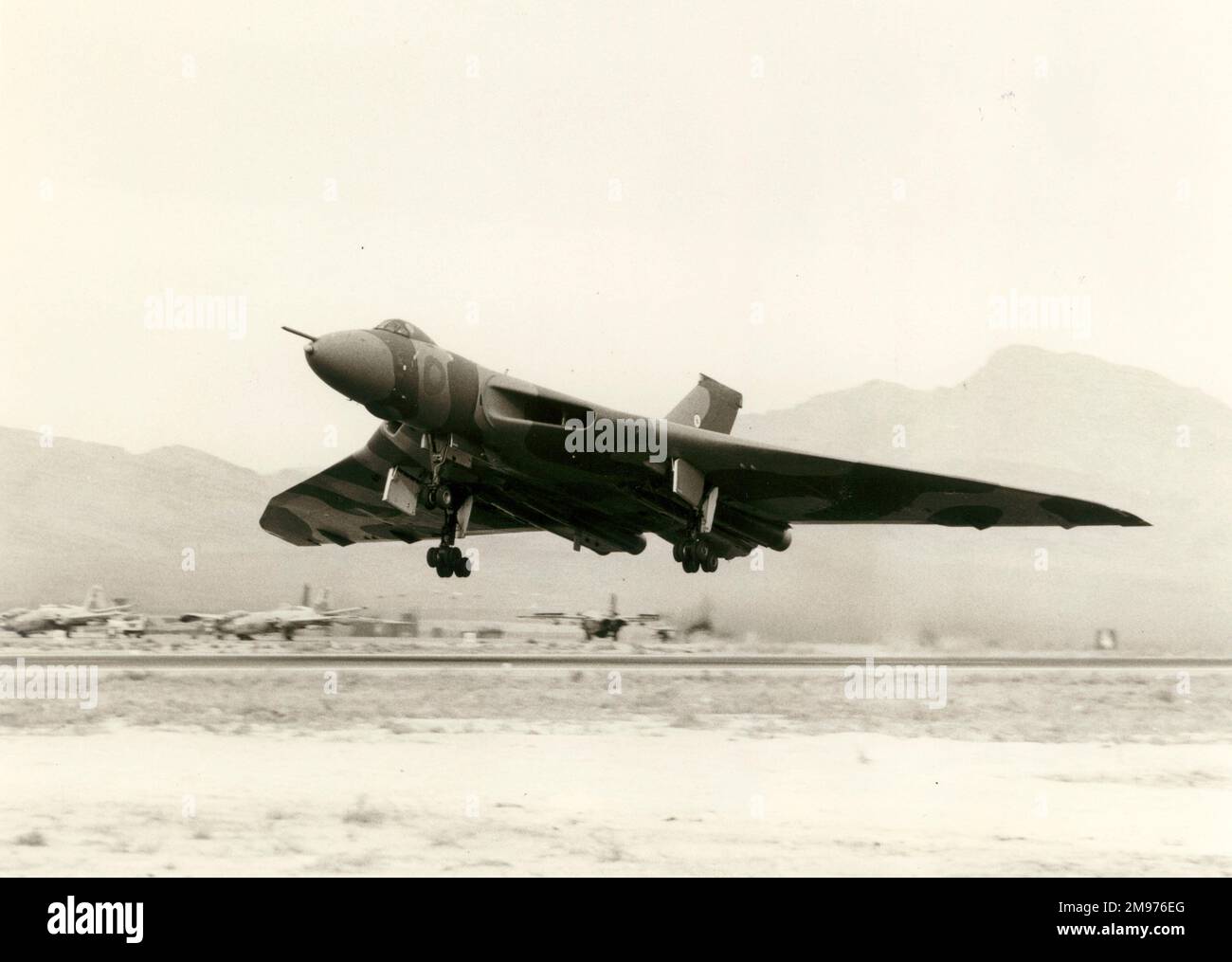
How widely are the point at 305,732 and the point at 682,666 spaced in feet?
40.3

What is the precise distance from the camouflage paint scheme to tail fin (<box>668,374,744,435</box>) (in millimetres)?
34

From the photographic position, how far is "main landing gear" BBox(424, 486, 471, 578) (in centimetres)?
2155

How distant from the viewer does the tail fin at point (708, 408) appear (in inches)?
1030

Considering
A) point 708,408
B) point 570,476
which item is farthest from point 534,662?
point 570,476

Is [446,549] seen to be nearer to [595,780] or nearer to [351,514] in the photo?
[595,780]

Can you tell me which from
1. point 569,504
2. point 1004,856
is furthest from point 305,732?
point 1004,856

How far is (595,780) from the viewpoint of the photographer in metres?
20.2

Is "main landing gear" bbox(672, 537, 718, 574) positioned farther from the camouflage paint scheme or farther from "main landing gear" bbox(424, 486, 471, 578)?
"main landing gear" bbox(424, 486, 471, 578)

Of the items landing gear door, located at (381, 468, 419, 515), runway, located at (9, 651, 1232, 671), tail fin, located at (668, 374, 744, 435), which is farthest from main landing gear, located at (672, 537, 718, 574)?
runway, located at (9, 651, 1232, 671)

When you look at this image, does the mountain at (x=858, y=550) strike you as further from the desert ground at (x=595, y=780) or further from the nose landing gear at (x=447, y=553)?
the nose landing gear at (x=447, y=553)

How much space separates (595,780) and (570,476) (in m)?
5.50

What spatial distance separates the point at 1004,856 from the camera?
59.1ft

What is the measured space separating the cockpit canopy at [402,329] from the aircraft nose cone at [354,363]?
581 mm
